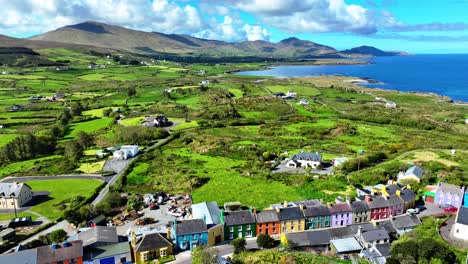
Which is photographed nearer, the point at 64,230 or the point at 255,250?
the point at 255,250

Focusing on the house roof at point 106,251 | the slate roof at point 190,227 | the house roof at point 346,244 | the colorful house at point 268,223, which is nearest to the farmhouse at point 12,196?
the house roof at point 106,251

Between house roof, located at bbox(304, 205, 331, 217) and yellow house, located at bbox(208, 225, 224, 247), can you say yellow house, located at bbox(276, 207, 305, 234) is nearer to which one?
house roof, located at bbox(304, 205, 331, 217)

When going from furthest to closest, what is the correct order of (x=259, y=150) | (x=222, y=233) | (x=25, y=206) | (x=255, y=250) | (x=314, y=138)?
1. (x=314, y=138)
2. (x=259, y=150)
3. (x=25, y=206)
4. (x=222, y=233)
5. (x=255, y=250)

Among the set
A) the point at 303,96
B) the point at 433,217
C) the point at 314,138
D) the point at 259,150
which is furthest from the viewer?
the point at 303,96

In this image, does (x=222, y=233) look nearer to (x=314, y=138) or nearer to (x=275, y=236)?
(x=275, y=236)

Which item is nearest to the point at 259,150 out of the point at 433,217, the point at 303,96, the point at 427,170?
the point at 427,170

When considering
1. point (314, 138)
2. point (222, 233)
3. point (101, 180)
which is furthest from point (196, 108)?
point (222, 233)

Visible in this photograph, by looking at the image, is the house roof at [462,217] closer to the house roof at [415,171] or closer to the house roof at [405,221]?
the house roof at [405,221]
